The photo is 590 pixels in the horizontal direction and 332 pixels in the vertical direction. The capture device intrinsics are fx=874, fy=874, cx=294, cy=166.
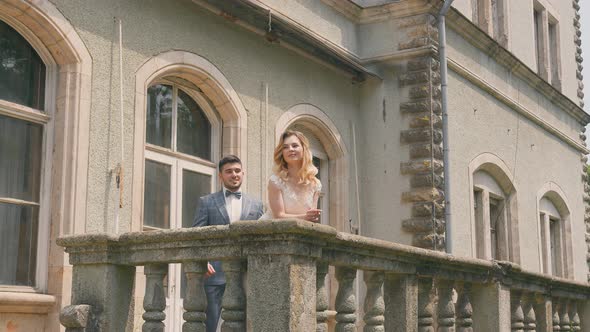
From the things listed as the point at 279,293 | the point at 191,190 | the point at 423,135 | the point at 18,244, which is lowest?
the point at 279,293

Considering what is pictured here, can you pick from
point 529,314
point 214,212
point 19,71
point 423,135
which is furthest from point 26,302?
point 423,135

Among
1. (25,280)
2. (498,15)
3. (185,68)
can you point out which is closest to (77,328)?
(25,280)

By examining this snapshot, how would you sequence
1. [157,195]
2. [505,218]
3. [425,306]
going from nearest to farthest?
[425,306]
[157,195]
[505,218]

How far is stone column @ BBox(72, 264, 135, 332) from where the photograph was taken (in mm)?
5516

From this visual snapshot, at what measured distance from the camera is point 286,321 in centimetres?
470

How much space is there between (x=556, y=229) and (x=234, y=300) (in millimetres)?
17432

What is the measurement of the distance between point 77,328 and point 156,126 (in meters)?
5.12

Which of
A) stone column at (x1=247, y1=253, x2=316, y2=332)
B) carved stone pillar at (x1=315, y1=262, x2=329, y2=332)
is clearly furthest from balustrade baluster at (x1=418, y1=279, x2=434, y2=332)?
stone column at (x1=247, y1=253, x2=316, y2=332)

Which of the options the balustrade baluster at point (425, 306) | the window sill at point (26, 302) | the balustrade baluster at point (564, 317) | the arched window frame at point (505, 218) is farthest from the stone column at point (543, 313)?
the arched window frame at point (505, 218)

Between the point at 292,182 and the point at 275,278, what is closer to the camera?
the point at 275,278

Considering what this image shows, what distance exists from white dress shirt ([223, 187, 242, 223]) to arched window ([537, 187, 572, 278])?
1386cm

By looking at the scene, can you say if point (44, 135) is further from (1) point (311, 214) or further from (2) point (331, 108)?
(2) point (331, 108)

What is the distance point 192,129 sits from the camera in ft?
36.2

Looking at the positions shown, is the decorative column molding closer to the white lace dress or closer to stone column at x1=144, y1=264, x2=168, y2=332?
the white lace dress
